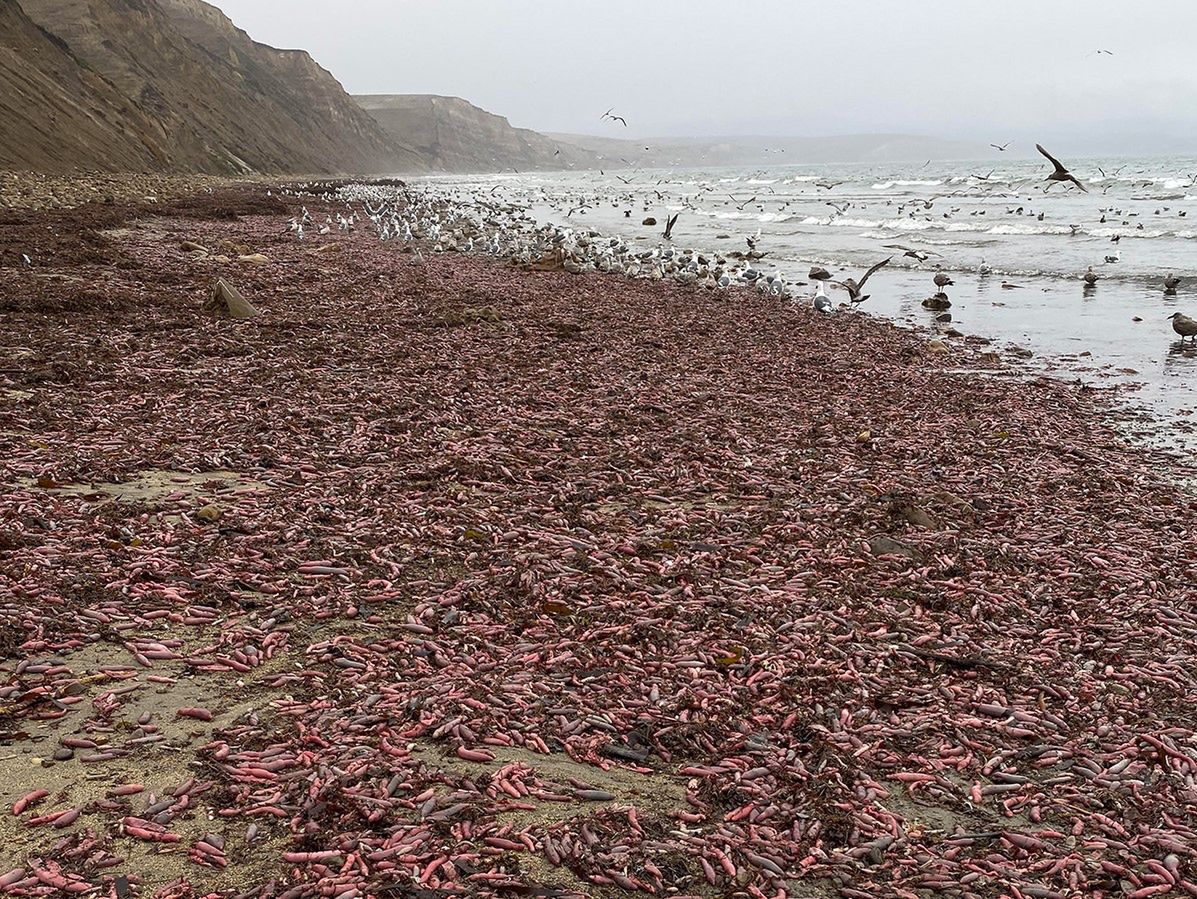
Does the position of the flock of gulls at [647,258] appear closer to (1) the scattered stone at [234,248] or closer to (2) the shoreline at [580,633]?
(1) the scattered stone at [234,248]

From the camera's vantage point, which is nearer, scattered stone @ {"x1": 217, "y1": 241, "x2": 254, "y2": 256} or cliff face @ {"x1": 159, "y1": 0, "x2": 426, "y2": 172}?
scattered stone @ {"x1": 217, "y1": 241, "x2": 254, "y2": 256}

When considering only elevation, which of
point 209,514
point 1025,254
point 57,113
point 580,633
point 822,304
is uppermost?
point 57,113

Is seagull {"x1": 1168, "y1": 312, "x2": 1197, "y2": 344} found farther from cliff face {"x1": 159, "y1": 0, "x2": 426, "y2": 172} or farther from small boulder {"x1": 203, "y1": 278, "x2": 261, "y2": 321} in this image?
cliff face {"x1": 159, "y1": 0, "x2": 426, "y2": 172}

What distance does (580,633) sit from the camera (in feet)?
19.3

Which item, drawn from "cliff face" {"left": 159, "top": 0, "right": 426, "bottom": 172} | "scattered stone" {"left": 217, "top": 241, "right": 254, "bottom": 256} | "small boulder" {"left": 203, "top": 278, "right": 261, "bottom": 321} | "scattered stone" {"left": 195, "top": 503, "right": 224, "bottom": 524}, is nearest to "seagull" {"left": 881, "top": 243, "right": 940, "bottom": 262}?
"scattered stone" {"left": 217, "top": 241, "right": 254, "bottom": 256}

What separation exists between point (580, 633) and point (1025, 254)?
35.5 metres

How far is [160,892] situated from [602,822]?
1901mm

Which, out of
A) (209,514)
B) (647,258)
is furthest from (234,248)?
(209,514)

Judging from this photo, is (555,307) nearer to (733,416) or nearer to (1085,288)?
(733,416)

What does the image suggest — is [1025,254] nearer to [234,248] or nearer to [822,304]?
[822,304]

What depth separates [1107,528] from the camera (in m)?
8.45

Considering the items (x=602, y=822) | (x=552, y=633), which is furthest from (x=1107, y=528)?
(x=602, y=822)

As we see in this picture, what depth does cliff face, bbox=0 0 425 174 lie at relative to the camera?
4934 cm

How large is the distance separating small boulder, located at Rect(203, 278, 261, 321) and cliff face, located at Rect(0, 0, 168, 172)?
3274 cm
